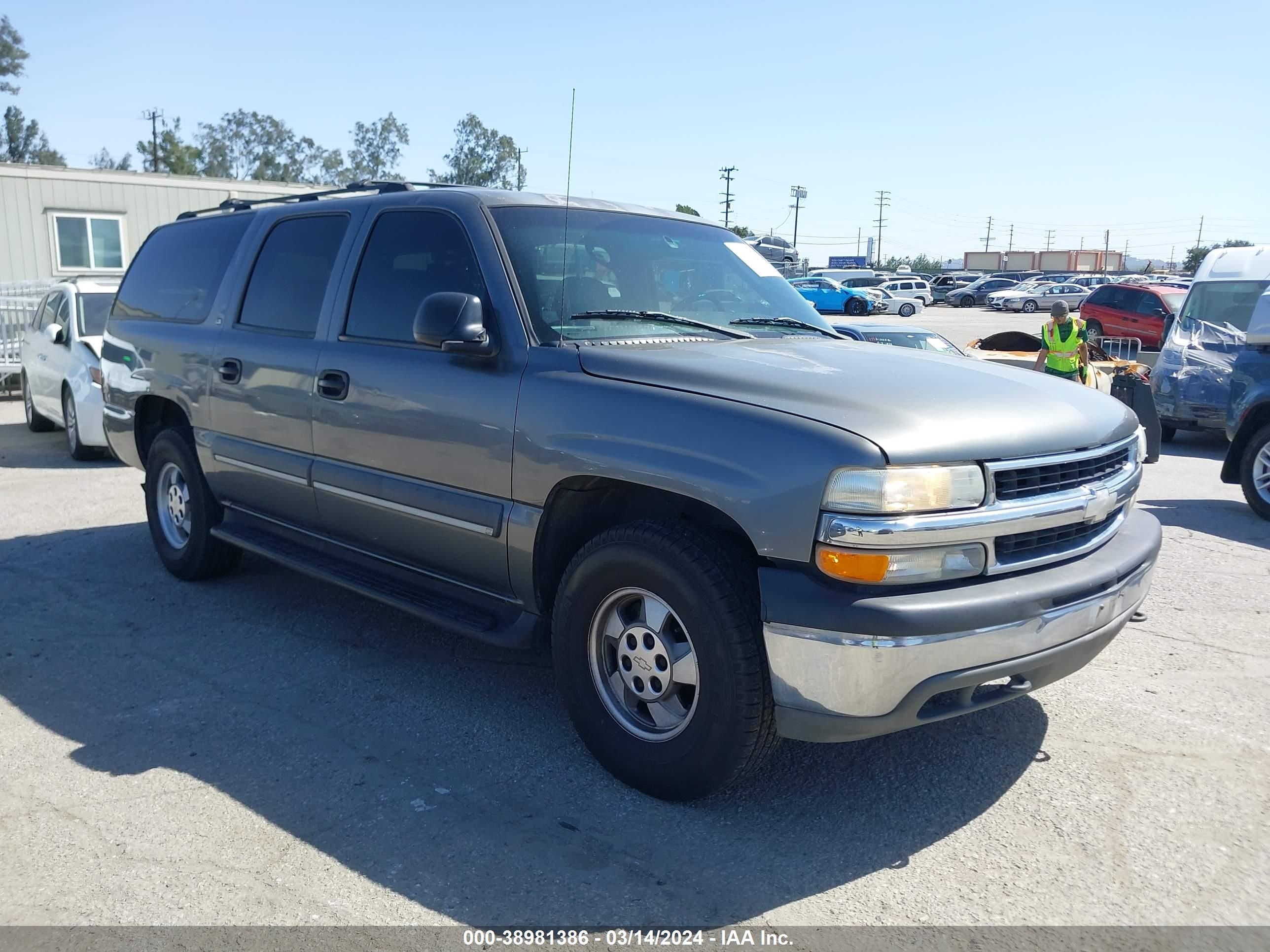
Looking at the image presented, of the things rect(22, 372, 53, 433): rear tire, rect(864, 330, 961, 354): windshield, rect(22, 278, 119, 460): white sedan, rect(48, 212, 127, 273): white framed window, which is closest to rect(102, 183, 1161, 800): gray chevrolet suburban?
rect(22, 278, 119, 460): white sedan

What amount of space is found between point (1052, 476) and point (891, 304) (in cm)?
4773

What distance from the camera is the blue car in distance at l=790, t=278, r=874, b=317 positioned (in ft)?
149

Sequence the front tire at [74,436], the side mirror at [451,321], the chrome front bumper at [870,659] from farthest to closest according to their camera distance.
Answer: the front tire at [74,436]
the side mirror at [451,321]
the chrome front bumper at [870,659]

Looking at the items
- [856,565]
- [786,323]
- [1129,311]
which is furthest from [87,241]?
[1129,311]

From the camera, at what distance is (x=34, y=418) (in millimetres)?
11789

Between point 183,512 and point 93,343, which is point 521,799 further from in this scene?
point 93,343

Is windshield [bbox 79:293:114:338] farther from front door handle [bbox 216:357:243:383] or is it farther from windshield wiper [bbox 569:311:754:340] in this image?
windshield wiper [bbox 569:311:754:340]

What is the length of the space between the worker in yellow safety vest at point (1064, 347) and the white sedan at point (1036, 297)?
40.4 m

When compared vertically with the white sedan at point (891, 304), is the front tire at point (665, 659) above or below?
above

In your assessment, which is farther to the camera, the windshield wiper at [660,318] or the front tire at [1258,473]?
the front tire at [1258,473]

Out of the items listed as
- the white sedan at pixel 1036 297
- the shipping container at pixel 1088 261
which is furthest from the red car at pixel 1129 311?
the shipping container at pixel 1088 261

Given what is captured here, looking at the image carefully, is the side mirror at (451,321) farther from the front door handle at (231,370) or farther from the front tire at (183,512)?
the front tire at (183,512)

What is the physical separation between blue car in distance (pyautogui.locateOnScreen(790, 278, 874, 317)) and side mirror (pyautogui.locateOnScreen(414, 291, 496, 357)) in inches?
1652

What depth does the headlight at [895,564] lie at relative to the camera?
2.93 m
